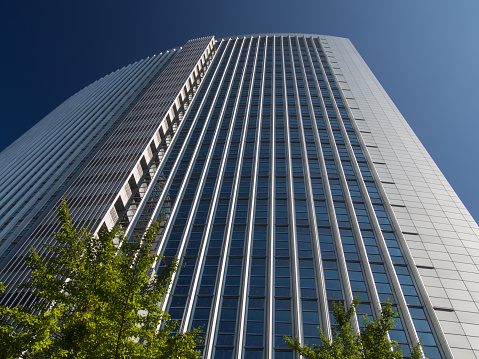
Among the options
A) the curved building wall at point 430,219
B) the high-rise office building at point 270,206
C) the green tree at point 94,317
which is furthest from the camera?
the curved building wall at point 430,219

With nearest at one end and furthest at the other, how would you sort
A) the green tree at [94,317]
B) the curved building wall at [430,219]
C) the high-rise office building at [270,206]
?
the green tree at [94,317], the high-rise office building at [270,206], the curved building wall at [430,219]

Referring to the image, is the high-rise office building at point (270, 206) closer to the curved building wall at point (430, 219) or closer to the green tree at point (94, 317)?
the curved building wall at point (430, 219)

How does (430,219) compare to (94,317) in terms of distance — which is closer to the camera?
(94,317)

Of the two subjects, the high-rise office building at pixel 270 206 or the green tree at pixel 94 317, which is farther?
the high-rise office building at pixel 270 206

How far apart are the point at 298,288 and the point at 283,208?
9.37m

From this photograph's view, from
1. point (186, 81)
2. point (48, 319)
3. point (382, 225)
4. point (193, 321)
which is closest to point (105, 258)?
point (48, 319)

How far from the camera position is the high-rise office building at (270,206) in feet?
74.4

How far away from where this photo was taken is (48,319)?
909 centimetres

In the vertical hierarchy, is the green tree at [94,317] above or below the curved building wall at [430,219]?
below

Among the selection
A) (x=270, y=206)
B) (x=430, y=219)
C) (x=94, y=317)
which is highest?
(x=270, y=206)

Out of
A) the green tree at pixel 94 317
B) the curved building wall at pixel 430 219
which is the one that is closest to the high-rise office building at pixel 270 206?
the curved building wall at pixel 430 219

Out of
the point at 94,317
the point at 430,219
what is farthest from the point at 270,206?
the point at 94,317

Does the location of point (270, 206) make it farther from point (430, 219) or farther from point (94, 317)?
point (94, 317)

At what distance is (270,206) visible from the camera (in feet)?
106
